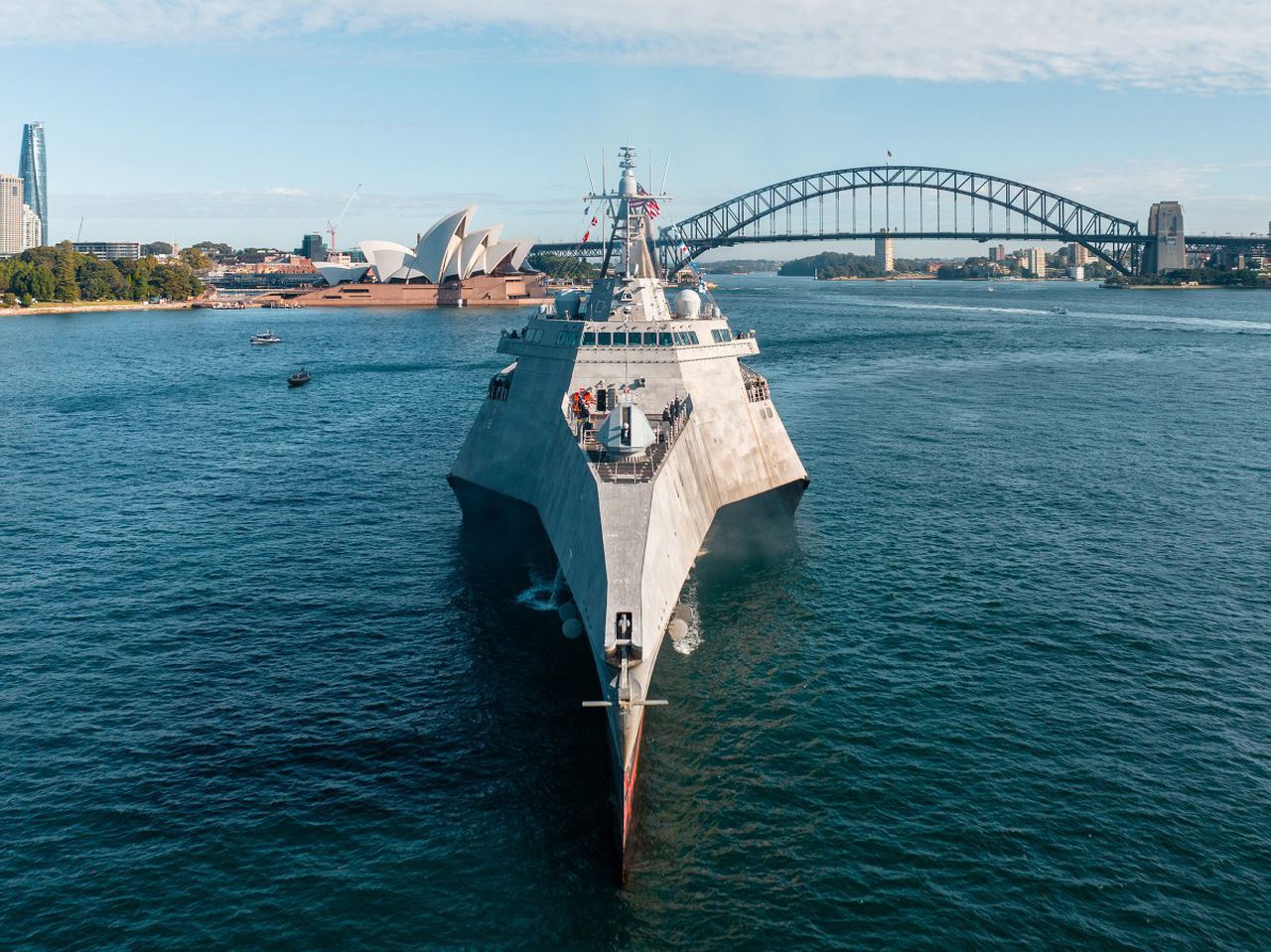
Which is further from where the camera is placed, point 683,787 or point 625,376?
point 625,376

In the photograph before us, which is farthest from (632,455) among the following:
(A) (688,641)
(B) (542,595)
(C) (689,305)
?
(C) (689,305)

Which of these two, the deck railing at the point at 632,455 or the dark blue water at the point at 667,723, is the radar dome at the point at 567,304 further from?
the dark blue water at the point at 667,723

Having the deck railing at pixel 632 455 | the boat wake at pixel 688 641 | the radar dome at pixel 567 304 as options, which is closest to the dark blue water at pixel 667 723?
the boat wake at pixel 688 641

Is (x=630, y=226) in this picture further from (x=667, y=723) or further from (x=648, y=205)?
(x=667, y=723)

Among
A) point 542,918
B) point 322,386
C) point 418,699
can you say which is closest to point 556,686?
point 418,699

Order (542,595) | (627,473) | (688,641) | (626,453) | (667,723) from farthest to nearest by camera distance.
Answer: (542,595) < (688,641) < (626,453) < (627,473) < (667,723)

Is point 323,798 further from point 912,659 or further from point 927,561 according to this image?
point 927,561

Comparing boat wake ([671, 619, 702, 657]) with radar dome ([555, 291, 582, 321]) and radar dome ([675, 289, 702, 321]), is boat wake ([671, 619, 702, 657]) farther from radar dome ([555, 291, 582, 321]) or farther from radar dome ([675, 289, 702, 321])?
radar dome ([555, 291, 582, 321])
